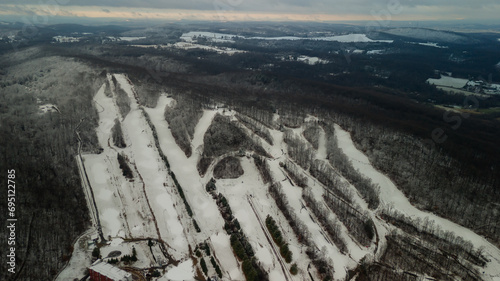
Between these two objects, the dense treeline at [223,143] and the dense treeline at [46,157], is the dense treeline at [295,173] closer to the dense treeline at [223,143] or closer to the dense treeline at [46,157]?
the dense treeline at [223,143]

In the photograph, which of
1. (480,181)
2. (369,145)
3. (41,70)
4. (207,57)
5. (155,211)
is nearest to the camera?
(155,211)

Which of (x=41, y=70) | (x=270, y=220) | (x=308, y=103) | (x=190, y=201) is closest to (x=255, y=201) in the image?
(x=270, y=220)

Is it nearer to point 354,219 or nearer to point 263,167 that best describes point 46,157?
point 263,167

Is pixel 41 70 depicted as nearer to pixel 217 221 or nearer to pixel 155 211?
pixel 155 211

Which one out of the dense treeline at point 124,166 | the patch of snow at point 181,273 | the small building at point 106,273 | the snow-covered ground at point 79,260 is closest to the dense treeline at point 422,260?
the patch of snow at point 181,273

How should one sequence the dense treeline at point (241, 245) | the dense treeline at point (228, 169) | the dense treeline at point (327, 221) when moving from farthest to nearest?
the dense treeline at point (228, 169) → the dense treeline at point (327, 221) → the dense treeline at point (241, 245)

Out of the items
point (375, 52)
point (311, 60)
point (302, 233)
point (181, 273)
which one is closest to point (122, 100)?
point (181, 273)
